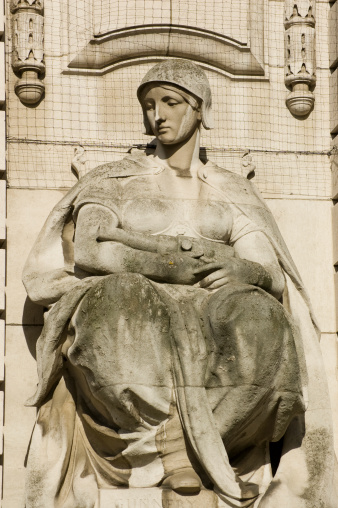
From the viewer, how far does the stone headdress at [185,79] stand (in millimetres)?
11391

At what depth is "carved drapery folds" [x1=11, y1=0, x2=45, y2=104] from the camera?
39.9 ft

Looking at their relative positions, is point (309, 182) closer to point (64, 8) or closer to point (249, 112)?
point (249, 112)

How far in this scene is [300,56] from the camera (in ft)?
41.1

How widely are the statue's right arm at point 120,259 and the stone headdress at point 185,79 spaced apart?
924 millimetres

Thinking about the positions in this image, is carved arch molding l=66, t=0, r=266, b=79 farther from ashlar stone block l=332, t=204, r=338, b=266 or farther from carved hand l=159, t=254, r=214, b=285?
carved hand l=159, t=254, r=214, b=285

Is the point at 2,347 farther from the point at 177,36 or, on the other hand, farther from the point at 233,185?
the point at 177,36

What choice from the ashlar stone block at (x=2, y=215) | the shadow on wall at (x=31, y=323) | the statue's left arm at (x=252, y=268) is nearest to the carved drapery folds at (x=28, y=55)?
the ashlar stone block at (x=2, y=215)

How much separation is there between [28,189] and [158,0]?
156 centimetres

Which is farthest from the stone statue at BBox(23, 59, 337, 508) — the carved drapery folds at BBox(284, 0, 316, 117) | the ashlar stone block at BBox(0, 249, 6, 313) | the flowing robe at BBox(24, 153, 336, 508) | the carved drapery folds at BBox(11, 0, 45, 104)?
the carved drapery folds at BBox(284, 0, 316, 117)

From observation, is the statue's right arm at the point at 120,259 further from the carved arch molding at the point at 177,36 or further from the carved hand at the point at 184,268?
the carved arch molding at the point at 177,36

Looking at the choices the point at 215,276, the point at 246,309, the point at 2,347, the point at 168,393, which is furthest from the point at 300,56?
the point at 168,393

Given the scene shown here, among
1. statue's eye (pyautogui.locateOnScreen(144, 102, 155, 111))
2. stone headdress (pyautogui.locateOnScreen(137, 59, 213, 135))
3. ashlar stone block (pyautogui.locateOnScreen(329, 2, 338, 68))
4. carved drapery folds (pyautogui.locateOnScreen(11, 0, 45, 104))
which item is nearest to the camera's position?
stone headdress (pyautogui.locateOnScreen(137, 59, 213, 135))

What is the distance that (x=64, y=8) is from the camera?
40.7 feet

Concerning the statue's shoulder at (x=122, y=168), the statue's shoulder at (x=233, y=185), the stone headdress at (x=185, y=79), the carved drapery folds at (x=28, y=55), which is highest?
the carved drapery folds at (x=28, y=55)
